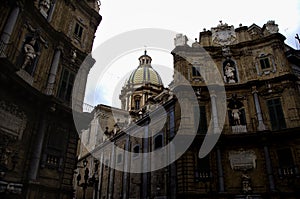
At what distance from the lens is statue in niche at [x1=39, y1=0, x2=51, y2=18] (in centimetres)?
1510

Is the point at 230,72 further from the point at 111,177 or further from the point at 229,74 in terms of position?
the point at 111,177

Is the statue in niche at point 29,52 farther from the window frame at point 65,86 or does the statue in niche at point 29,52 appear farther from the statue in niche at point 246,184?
the statue in niche at point 246,184

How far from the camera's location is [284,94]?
1984 cm

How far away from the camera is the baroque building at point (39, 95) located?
1142 cm

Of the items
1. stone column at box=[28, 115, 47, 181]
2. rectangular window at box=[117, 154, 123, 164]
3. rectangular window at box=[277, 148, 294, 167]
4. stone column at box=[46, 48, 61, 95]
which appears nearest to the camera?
stone column at box=[28, 115, 47, 181]

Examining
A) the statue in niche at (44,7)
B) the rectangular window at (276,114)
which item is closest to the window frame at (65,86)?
the statue in niche at (44,7)

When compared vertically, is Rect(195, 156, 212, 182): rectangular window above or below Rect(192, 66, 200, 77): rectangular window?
below

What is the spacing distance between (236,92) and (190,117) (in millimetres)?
4668

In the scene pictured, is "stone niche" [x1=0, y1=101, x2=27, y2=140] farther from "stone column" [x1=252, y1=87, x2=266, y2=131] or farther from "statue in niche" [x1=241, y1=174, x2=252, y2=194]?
"stone column" [x1=252, y1=87, x2=266, y2=131]

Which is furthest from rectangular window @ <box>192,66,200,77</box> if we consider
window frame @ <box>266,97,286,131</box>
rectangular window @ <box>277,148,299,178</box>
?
rectangular window @ <box>277,148,299,178</box>

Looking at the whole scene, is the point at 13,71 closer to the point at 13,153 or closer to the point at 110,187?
the point at 13,153

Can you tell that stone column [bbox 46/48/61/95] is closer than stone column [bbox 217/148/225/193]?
Yes

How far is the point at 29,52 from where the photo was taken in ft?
43.3

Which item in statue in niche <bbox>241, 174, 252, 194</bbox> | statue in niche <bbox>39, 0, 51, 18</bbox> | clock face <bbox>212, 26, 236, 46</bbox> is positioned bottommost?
statue in niche <bbox>241, 174, 252, 194</bbox>
